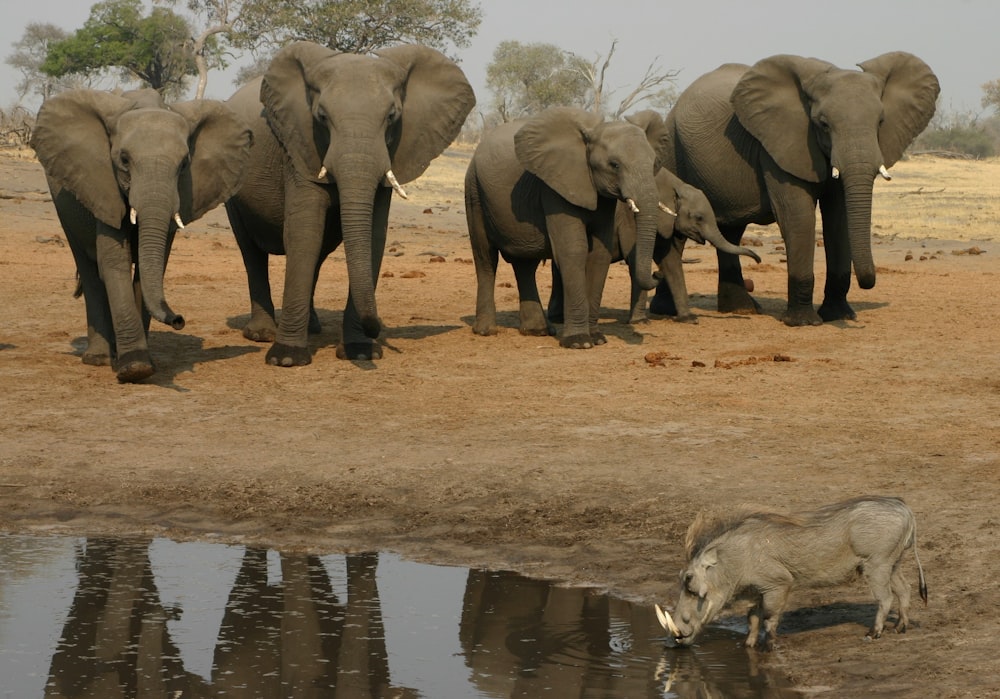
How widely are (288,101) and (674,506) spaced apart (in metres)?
5.98

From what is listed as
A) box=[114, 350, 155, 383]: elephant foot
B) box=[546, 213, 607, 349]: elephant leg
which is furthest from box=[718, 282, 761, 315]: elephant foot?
box=[114, 350, 155, 383]: elephant foot

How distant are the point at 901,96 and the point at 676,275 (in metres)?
2.93

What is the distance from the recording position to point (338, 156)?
12648mm

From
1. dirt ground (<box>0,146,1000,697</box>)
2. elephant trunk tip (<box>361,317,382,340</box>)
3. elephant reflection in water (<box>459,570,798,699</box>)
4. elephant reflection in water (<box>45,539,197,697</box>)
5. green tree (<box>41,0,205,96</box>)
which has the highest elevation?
green tree (<box>41,0,205,96</box>)

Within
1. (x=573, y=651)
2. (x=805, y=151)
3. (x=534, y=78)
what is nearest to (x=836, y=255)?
(x=805, y=151)

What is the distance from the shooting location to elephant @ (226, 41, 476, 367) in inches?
498

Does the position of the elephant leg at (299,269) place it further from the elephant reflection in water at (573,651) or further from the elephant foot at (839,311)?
the elephant reflection in water at (573,651)

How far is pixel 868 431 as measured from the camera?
419 inches

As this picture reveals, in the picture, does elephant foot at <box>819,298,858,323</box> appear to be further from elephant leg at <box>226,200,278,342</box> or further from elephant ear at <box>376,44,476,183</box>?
elephant leg at <box>226,200,278,342</box>

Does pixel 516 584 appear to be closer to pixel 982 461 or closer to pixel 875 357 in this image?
pixel 982 461

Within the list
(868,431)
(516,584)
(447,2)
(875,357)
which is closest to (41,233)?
(875,357)

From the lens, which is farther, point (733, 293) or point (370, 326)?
point (733, 293)

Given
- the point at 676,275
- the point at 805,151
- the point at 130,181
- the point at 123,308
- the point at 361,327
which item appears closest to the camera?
the point at 130,181

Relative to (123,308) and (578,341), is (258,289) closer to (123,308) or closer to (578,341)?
(123,308)
